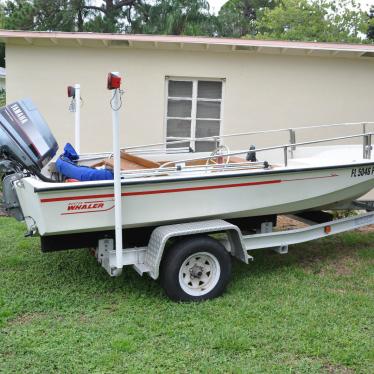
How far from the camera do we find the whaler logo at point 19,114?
15.4 feet

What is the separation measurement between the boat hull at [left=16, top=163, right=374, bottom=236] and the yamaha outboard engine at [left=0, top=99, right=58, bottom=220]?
0.13 m

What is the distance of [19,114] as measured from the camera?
15.4ft

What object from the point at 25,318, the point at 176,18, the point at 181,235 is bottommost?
the point at 25,318

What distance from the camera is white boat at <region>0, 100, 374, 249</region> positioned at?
13.9 feet

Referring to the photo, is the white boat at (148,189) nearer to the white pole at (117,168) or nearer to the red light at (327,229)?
the white pole at (117,168)

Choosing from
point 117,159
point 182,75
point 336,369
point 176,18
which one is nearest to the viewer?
point 336,369

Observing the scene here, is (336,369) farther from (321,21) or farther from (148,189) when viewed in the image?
(321,21)

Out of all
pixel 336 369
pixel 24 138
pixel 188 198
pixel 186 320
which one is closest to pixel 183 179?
pixel 188 198

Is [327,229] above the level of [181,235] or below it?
below

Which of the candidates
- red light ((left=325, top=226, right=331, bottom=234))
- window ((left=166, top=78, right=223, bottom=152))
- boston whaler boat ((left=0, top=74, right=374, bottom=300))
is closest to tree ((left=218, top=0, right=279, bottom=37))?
window ((left=166, top=78, right=223, bottom=152))

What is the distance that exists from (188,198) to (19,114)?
177 centimetres

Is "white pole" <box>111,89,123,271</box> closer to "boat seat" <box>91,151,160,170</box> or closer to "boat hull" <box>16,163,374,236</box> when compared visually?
"boat hull" <box>16,163,374,236</box>

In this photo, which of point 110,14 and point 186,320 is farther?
point 110,14

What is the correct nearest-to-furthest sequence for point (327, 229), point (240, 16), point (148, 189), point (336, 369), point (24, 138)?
point (336, 369) → point (148, 189) → point (24, 138) → point (327, 229) → point (240, 16)
